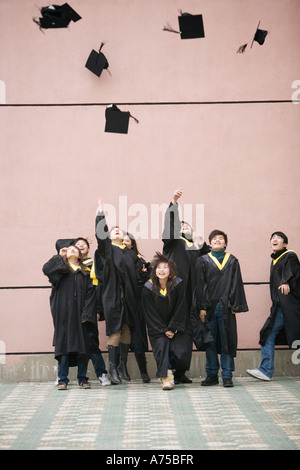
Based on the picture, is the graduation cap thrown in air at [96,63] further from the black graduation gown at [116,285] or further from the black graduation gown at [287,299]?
the black graduation gown at [287,299]

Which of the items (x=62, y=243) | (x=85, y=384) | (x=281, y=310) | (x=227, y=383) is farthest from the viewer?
(x=62, y=243)

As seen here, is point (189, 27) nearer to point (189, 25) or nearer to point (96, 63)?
point (189, 25)

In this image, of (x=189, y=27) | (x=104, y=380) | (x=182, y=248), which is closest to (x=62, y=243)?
(x=182, y=248)

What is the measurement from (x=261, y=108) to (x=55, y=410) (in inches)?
166

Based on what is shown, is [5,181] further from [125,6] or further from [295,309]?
[295,309]

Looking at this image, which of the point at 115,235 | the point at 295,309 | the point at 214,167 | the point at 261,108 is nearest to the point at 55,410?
the point at 115,235

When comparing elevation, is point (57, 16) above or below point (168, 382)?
above

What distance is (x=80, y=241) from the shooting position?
26.0 feet

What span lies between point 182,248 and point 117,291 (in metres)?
0.86

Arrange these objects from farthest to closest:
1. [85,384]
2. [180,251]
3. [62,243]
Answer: [62,243]
[180,251]
[85,384]

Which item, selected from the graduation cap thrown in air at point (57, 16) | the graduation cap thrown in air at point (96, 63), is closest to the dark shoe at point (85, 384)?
the graduation cap thrown in air at point (96, 63)

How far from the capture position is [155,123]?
834cm

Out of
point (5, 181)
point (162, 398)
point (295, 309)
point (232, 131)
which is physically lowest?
point (162, 398)
